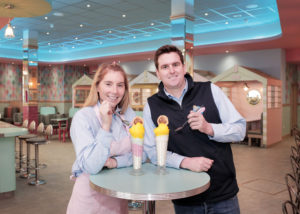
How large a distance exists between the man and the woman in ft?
0.83

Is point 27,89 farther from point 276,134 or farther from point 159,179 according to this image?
point 159,179

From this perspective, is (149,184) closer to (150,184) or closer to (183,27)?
(150,184)

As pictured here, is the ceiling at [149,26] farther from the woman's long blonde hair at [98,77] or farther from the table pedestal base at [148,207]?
the table pedestal base at [148,207]

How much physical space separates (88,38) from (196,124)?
38.6 feet

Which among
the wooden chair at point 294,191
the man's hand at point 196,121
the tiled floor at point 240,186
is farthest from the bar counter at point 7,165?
the wooden chair at point 294,191

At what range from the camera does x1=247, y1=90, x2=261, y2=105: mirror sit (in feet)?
34.9

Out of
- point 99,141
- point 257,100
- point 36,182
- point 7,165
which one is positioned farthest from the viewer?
point 257,100

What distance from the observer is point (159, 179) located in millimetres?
1618

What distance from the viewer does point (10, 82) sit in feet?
53.3

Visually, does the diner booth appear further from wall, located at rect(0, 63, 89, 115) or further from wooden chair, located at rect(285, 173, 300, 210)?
wall, located at rect(0, 63, 89, 115)

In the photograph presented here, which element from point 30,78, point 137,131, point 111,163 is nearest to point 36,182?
point 111,163

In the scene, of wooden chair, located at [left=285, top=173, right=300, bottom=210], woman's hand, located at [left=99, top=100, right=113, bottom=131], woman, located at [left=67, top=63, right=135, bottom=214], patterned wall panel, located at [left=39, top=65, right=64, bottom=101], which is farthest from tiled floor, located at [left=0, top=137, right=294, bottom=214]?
patterned wall panel, located at [left=39, top=65, right=64, bottom=101]

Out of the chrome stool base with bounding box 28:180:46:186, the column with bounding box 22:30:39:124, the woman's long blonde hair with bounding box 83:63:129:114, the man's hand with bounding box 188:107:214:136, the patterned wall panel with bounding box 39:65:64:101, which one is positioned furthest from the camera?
the patterned wall panel with bounding box 39:65:64:101

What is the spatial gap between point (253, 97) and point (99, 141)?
10.0m
